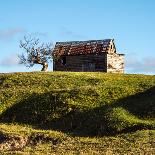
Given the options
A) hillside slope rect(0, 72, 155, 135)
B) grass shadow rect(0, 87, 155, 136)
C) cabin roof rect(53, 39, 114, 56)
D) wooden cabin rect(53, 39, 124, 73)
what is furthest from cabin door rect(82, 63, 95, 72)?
grass shadow rect(0, 87, 155, 136)

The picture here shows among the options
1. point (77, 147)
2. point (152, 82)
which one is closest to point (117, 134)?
point (77, 147)

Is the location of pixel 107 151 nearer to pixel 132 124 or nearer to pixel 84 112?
pixel 132 124

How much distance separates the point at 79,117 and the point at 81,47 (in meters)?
46.7

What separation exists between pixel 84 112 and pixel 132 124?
252 inches

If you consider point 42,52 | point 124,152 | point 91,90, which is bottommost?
point 124,152

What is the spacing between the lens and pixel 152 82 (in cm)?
5266

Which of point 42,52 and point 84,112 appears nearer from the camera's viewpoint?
point 84,112

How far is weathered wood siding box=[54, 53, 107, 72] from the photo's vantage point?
8256cm

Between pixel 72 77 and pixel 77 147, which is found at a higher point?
pixel 72 77

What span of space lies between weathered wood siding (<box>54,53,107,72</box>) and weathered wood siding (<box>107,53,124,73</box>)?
84cm

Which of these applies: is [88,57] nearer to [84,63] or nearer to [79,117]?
[84,63]

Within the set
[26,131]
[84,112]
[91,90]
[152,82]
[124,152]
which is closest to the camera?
[124,152]

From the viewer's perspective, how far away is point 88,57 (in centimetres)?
8419

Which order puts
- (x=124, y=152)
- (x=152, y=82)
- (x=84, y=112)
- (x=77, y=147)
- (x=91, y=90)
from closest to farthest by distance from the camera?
(x=124, y=152)
(x=77, y=147)
(x=84, y=112)
(x=91, y=90)
(x=152, y=82)
